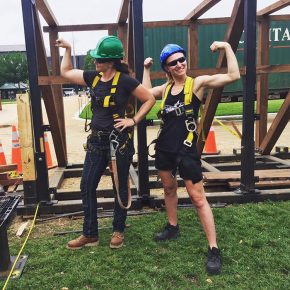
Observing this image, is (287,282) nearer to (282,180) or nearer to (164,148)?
(164,148)

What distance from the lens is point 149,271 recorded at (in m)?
3.16

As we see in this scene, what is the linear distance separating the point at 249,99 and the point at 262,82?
2993 mm

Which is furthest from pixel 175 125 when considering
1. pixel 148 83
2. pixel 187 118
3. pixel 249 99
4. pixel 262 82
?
pixel 262 82

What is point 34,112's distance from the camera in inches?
176

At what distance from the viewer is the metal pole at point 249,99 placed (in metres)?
4.54

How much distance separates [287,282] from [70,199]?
126 inches

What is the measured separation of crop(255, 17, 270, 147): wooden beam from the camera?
7.25 m

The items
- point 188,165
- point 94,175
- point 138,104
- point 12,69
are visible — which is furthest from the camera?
point 12,69

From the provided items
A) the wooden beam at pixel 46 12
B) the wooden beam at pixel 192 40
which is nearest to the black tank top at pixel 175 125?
the wooden beam at pixel 46 12

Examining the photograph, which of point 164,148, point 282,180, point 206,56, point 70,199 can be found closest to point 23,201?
point 70,199

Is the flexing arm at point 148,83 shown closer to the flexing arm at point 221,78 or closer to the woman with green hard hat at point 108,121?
the woman with green hard hat at point 108,121

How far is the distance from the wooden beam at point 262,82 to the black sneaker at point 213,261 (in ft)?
14.8

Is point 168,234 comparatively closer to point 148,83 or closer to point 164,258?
point 164,258

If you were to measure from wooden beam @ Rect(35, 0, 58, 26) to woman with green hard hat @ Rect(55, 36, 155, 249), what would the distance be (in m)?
1.91
